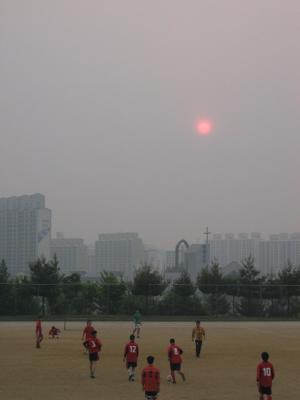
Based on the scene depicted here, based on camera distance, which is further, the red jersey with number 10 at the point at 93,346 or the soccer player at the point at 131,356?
the red jersey with number 10 at the point at 93,346

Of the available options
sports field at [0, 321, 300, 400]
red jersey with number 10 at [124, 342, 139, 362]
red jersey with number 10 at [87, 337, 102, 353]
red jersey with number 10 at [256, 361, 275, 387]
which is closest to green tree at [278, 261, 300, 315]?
sports field at [0, 321, 300, 400]

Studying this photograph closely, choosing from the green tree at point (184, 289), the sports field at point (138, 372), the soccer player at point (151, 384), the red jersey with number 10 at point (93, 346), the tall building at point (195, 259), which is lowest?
the sports field at point (138, 372)

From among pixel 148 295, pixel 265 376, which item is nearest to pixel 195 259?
pixel 148 295

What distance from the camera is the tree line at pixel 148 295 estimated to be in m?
72.3

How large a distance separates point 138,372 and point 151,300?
5105 cm

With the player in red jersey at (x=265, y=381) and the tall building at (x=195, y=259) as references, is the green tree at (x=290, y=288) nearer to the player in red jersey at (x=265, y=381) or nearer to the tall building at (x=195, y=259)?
the player in red jersey at (x=265, y=381)

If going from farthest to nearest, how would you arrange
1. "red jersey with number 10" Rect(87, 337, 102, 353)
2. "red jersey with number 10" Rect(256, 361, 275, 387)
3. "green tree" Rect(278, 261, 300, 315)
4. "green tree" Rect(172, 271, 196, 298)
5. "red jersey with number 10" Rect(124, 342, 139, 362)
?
"green tree" Rect(278, 261, 300, 315), "green tree" Rect(172, 271, 196, 298), "red jersey with number 10" Rect(87, 337, 102, 353), "red jersey with number 10" Rect(124, 342, 139, 362), "red jersey with number 10" Rect(256, 361, 275, 387)

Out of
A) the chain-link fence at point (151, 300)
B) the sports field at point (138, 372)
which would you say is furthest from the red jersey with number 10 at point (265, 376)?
the chain-link fence at point (151, 300)

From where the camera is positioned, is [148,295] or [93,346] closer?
[93,346]

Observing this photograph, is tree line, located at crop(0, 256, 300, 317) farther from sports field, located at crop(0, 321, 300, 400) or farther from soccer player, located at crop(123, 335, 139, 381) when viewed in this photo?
soccer player, located at crop(123, 335, 139, 381)

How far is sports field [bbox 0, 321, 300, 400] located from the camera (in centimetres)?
1922

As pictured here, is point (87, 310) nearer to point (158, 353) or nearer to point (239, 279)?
point (239, 279)

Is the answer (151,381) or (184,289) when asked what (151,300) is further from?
(151,381)

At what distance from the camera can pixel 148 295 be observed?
74.6 metres
